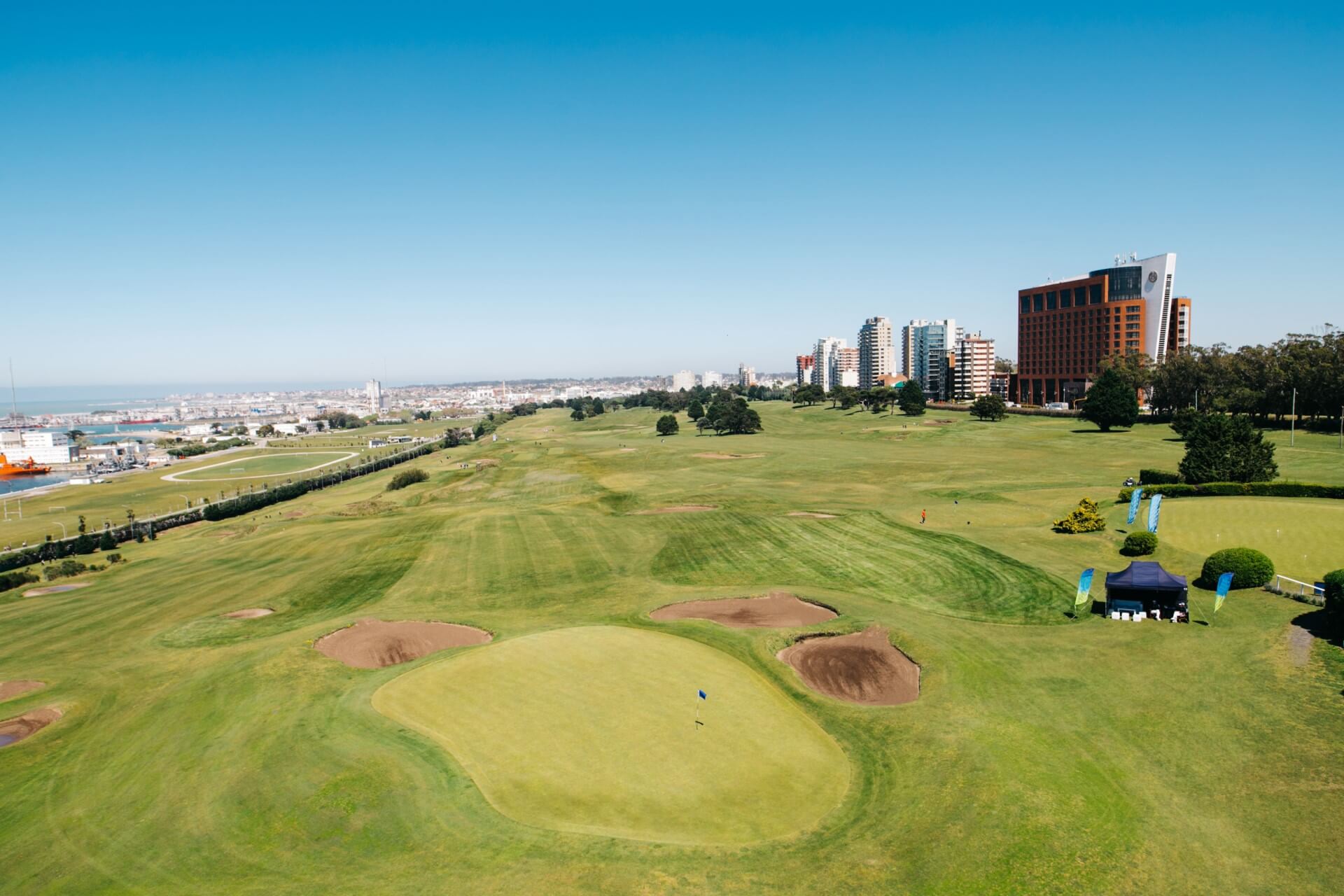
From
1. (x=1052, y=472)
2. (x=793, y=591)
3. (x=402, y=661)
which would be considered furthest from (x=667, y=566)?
(x=1052, y=472)

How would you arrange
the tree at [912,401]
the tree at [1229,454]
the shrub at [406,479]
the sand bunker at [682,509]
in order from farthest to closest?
the tree at [912,401] → the shrub at [406,479] → the sand bunker at [682,509] → the tree at [1229,454]

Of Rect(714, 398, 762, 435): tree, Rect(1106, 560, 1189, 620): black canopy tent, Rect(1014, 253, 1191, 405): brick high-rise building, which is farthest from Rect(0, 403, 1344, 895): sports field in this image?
Rect(1014, 253, 1191, 405): brick high-rise building

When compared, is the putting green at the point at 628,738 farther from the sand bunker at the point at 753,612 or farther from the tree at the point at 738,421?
the tree at the point at 738,421

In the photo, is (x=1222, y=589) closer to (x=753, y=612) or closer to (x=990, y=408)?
(x=753, y=612)

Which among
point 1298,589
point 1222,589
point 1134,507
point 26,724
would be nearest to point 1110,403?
point 1134,507

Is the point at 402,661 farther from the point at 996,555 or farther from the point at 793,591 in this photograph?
the point at 996,555

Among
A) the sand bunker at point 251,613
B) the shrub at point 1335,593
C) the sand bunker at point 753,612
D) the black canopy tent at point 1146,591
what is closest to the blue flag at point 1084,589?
the black canopy tent at point 1146,591

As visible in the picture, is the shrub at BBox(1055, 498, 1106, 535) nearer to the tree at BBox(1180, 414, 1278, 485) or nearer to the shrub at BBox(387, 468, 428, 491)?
the tree at BBox(1180, 414, 1278, 485)
